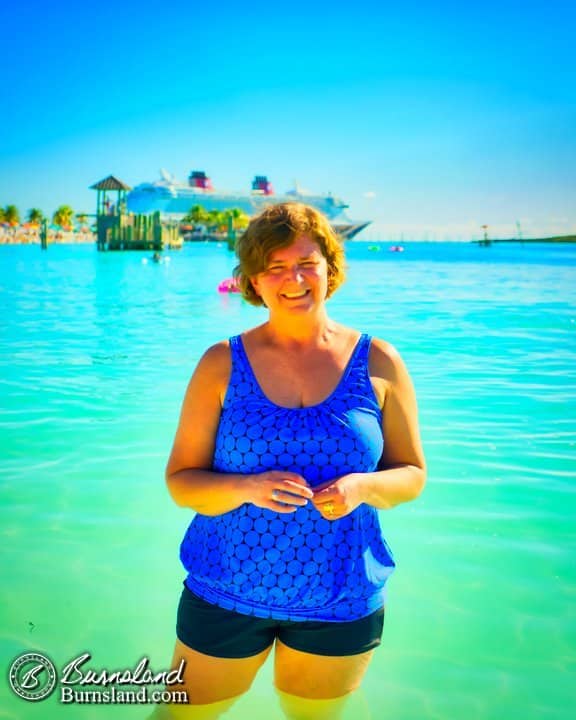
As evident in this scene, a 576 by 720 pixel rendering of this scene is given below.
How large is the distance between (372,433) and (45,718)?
165cm

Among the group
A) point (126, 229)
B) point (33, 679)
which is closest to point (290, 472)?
point (33, 679)

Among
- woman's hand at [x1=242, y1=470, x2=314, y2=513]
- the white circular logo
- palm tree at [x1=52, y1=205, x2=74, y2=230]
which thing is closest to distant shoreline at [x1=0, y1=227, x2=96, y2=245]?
palm tree at [x1=52, y1=205, x2=74, y2=230]

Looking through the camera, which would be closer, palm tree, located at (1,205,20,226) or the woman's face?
the woman's face

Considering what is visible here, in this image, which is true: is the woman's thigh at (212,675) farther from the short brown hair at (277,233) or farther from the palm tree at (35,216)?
the palm tree at (35,216)

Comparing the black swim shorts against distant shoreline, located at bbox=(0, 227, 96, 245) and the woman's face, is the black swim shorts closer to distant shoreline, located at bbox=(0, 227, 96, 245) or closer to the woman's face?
the woman's face

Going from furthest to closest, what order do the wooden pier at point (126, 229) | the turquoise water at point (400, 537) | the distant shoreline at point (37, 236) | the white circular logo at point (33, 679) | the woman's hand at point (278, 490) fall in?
the distant shoreline at point (37, 236) < the wooden pier at point (126, 229) < the turquoise water at point (400, 537) < the white circular logo at point (33, 679) < the woman's hand at point (278, 490)

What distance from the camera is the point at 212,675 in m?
1.72

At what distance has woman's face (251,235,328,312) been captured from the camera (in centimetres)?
172

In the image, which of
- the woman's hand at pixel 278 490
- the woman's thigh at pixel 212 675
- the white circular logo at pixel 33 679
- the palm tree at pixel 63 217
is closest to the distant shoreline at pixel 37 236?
the palm tree at pixel 63 217

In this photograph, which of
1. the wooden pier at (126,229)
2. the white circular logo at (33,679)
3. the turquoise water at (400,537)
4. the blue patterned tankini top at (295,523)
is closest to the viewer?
the blue patterned tankini top at (295,523)

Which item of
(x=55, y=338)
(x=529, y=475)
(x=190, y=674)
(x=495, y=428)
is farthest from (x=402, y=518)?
(x=55, y=338)

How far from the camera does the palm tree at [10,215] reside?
376 ft

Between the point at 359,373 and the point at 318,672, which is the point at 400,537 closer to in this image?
the point at 318,672

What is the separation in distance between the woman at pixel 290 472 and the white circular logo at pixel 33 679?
96 cm
